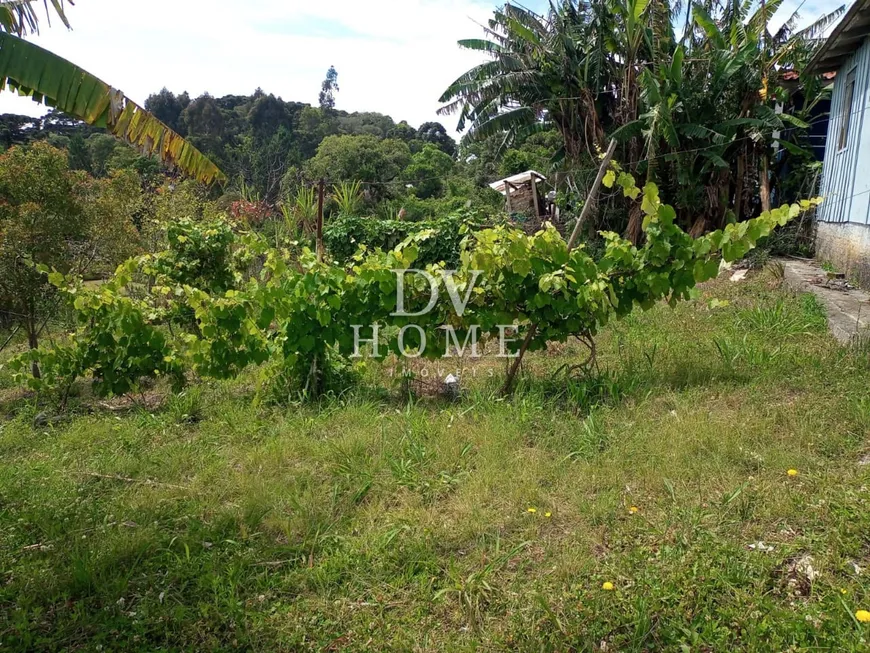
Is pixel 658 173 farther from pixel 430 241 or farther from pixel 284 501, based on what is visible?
pixel 284 501

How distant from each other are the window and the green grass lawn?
6.17 meters

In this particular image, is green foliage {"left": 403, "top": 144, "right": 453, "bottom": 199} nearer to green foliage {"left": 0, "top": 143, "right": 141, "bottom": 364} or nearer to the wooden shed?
the wooden shed

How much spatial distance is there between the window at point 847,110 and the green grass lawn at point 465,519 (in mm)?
6172

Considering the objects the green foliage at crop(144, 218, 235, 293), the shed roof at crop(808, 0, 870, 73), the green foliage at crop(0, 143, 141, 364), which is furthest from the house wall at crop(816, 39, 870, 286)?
the green foliage at crop(0, 143, 141, 364)

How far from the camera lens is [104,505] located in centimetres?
324

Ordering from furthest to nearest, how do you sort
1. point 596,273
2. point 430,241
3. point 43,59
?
point 430,241 → point 596,273 → point 43,59

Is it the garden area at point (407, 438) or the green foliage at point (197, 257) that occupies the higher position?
the green foliage at point (197, 257)

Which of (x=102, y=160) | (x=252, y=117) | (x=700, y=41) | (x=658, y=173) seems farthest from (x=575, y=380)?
(x=252, y=117)

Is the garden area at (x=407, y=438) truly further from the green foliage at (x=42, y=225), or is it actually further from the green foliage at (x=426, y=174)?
the green foliage at (x=426, y=174)

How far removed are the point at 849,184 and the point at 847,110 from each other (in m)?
1.51

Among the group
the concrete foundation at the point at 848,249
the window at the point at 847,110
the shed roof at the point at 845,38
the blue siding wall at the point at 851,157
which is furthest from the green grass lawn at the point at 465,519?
the window at the point at 847,110

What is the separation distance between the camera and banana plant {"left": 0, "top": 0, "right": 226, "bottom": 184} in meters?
3.50

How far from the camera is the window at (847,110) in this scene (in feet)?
29.6

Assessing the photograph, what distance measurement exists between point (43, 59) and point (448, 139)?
137ft
